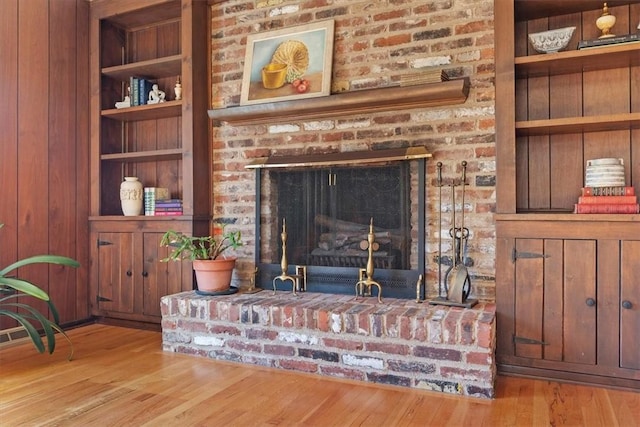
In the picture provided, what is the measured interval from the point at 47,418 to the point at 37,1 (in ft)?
8.46

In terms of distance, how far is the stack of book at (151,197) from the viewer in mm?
3277

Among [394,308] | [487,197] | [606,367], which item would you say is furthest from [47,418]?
[606,367]

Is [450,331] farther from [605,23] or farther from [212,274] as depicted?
[605,23]

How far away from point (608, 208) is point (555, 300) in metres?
0.48

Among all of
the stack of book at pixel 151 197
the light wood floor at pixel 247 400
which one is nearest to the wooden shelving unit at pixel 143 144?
the stack of book at pixel 151 197

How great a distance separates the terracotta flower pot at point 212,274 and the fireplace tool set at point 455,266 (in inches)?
47.1

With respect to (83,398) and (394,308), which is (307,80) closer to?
(394,308)

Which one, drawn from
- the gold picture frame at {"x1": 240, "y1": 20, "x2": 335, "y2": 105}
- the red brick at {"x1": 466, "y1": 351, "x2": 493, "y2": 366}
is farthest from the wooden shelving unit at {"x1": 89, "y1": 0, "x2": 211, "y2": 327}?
the red brick at {"x1": 466, "y1": 351, "x2": 493, "y2": 366}

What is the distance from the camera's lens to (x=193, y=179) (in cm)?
304

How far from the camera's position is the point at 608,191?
2.19 m

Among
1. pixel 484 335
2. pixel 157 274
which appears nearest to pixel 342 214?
pixel 484 335

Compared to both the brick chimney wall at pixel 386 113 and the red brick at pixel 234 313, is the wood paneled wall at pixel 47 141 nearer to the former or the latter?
the brick chimney wall at pixel 386 113

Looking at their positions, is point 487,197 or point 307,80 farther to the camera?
point 307,80

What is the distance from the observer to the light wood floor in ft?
5.81
